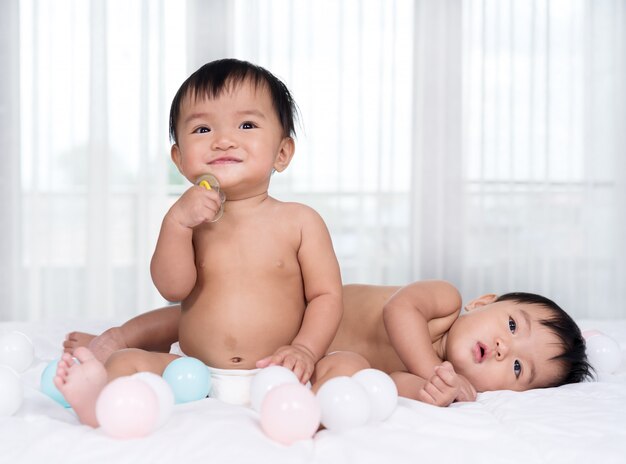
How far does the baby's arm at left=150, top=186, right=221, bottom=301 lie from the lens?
3.65 ft

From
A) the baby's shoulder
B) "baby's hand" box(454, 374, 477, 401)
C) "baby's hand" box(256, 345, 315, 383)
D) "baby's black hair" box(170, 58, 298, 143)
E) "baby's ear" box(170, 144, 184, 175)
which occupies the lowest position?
"baby's hand" box(454, 374, 477, 401)

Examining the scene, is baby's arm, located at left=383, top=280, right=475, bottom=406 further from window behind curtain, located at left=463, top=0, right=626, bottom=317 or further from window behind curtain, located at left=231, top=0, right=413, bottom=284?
window behind curtain, located at left=463, top=0, right=626, bottom=317

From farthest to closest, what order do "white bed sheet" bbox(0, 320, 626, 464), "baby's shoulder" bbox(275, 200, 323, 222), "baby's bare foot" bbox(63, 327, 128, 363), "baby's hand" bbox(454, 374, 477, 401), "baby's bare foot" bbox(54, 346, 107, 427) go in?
1. "baby's bare foot" bbox(63, 327, 128, 363)
2. "baby's shoulder" bbox(275, 200, 323, 222)
3. "baby's hand" bbox(454, 374, 477, 401)
4. "baby's bare foot" bbox(54, 346, 107, 427)
5. "white bed sheet" bbox(0, 320, 626, 464)

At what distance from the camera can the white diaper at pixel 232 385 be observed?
1127 mm

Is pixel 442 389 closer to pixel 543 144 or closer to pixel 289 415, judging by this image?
pixel 289 415

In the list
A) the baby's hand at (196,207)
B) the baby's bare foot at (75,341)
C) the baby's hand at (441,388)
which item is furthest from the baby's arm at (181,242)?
the baby's hand at (441,388)

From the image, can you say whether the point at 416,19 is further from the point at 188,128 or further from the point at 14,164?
the point at 188,128

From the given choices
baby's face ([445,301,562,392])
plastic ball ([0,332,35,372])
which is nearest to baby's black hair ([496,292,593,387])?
baby's face ([445,301,562,392])

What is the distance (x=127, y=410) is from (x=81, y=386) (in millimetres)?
133

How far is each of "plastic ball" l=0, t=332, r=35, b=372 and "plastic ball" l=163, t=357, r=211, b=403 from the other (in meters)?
0.39

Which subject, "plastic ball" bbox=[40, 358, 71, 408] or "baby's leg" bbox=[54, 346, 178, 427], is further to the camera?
"plastic ball" bbox=[40, 358, 71, 408]

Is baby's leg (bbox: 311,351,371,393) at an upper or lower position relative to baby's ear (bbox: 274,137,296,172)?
lower

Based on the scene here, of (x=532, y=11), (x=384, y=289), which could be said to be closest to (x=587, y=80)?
(x=532, y=11)

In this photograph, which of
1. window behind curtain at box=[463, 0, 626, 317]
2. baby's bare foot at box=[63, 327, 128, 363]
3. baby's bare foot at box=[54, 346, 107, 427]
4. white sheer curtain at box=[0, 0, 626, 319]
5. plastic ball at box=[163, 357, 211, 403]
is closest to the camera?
baby's bare foot at box=[54, 346, 107, 427]
